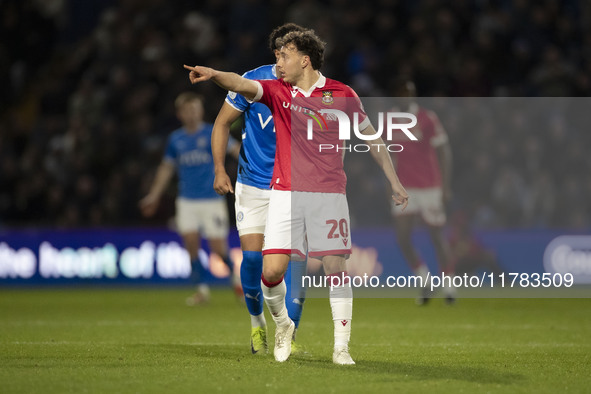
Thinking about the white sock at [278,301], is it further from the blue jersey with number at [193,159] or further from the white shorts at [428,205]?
the white shorts at [428,205]

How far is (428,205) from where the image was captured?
38.4ft

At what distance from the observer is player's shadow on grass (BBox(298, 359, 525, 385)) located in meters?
5.65

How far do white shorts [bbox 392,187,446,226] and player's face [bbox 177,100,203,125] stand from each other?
2652mm

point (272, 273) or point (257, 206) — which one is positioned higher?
point (257, 206)

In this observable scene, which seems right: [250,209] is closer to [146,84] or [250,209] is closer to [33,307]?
[33,307]

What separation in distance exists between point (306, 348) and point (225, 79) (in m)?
2.34

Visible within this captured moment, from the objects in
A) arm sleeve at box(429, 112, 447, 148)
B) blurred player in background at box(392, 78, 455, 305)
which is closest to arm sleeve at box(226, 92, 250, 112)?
blurred player in background at box(392, 78, 455, 305)

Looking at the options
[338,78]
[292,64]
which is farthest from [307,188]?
[338,78]

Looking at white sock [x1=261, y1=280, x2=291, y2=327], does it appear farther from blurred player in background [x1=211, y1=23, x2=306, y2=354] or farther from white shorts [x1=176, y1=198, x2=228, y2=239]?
white shorts [x1=176, y1=198, x2=228, y2=239]

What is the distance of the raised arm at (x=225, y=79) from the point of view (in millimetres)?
5660

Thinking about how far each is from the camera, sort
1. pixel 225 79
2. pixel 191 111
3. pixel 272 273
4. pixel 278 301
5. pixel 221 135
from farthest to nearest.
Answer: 1. pixel 191 111
2. pixel 221 135
3. pixel 278 301
4. pixel 272 273
5. pixel 225 79

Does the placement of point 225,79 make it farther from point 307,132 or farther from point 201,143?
point 201,143

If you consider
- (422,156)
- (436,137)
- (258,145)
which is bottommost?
(258,145)

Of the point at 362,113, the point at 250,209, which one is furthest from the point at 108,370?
the point at 362,113
